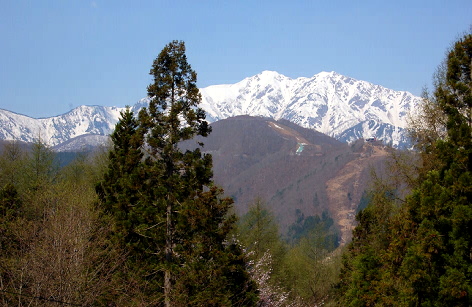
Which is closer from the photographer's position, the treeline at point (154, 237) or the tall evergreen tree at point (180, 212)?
the treeline at point (154, 237)

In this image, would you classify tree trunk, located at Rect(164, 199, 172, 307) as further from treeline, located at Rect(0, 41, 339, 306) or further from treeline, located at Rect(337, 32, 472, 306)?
treeline, located at Rect(337, 32, 472, 306)

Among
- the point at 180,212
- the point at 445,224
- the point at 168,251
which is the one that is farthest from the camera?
the point at 168,251

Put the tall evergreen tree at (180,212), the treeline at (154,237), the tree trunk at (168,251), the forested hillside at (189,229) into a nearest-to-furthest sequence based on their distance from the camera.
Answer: the treeline at (154,237) → the forested hillside at (189,229) → the tall evergreen tree at (180,212) → the tree trunk at (168,251)

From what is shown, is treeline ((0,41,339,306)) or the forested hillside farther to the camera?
the forested hillside

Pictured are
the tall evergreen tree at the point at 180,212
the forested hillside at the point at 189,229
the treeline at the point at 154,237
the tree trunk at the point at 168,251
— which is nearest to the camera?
the treeline at the point at 154,237

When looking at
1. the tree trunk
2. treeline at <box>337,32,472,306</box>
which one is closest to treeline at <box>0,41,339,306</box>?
the tree trunk

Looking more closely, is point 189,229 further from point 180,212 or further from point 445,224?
point 445,224

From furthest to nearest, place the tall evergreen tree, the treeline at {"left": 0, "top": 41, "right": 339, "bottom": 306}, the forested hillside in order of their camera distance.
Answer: the tall evergreen tree, the forested hillside, the treeline at {"left": 0, "top": 41, "right": 339, "bottom": 306}

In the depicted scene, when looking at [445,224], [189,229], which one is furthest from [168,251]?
[445,224]

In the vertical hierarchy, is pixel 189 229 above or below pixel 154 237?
above

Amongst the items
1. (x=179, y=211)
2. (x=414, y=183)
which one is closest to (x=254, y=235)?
(x=414, y=183)

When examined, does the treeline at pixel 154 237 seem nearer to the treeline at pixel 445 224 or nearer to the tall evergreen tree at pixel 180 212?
the tall evergreen tree at pixel 180 212

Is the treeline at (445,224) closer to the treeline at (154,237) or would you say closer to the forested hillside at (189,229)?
the forested hillside at (189,229)

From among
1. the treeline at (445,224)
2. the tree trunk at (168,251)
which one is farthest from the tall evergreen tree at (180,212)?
the treeline at (445,224)
